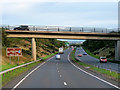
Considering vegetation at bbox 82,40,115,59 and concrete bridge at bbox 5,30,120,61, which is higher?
concrete bridge at bbox 5,30,120,61

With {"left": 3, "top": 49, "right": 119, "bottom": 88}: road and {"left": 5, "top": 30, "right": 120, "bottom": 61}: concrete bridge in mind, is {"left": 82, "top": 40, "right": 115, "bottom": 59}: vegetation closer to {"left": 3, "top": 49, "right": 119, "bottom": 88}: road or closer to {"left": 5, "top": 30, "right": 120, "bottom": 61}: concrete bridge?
{"left": 5, "top": 30, "right": 120, "bottom": 61}: concrete bridge

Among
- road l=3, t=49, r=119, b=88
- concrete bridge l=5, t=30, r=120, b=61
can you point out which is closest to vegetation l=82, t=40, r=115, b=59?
concrete bridge l=5, t=30, r=120, b=61

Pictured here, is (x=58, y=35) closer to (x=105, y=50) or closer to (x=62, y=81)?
(x=62, y=81)

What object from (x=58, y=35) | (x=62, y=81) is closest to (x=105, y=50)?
(x=58, y=35)

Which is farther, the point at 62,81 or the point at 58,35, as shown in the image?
the point at 58,35

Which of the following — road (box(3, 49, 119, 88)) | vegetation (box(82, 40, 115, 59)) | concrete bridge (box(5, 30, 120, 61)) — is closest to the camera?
road (box(3, 49, 119, 88))

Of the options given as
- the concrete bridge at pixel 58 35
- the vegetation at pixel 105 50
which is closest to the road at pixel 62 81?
the concrete bridge at pixel 58 35

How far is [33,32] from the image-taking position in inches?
2061

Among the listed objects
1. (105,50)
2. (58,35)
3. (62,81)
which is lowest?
(105,50)

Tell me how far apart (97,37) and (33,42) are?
584 inches

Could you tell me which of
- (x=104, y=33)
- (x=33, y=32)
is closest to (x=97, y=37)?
(x=104, y=33)

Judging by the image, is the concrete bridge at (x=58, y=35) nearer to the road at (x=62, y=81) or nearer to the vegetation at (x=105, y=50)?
the road at (x=62, y=81)

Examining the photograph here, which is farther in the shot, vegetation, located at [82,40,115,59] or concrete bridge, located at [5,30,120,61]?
vegetation, located at [82,40,115,59]

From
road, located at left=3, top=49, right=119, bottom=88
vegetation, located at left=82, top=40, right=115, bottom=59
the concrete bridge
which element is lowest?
vegetation, located at left=82, top=40, right=115, bottom=59
